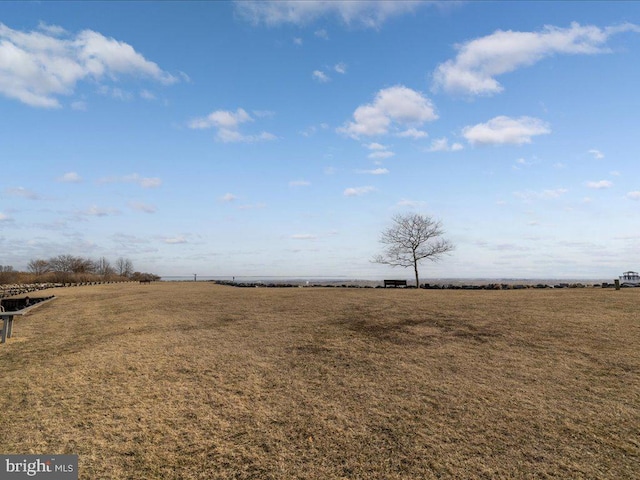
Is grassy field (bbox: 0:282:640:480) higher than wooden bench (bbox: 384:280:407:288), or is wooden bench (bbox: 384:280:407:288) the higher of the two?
wooden bench (bbox: 384:280:407:288)

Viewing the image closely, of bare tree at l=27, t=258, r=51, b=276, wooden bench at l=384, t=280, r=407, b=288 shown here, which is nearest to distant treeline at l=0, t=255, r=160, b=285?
bare tree at l=27, t=258, r=51, b=276

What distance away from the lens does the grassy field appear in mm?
5027

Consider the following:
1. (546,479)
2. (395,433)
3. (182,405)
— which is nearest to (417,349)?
(395,433)

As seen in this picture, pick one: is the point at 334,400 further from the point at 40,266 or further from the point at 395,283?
the point at 40,266

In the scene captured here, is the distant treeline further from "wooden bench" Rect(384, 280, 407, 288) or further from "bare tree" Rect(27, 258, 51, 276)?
"wooden bench" Rect(384, 280, 407, 288)

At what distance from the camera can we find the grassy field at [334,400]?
16.5 feet

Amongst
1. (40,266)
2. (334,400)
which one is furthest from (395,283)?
(40,266)

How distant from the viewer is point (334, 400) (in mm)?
7051

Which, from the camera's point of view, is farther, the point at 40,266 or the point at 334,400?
the point at 40,266

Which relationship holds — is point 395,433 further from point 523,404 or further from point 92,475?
point 92,475

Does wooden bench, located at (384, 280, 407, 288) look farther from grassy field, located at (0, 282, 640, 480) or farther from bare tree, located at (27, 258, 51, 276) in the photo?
bare tree, located at (27, 258, 51, 276)

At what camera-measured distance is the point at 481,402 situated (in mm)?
6875

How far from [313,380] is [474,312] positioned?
406 inches

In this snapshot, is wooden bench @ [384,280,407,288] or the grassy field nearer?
the grassy field
